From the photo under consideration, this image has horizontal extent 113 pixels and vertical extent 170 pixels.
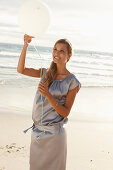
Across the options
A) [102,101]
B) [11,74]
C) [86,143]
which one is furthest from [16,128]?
[11,74]

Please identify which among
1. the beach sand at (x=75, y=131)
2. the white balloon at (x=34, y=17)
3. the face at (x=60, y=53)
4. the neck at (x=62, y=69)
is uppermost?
the white balloon at (x=34, y=17)

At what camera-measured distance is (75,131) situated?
24.9ft

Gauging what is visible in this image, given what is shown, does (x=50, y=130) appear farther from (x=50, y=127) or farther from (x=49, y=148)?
(x=49, y=148)

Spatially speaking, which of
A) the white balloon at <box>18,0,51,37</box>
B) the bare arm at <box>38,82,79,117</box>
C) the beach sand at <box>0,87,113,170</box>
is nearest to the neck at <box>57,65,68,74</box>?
the bare arm at <box>38,82,79,117</box>

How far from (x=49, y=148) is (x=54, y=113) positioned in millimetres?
358

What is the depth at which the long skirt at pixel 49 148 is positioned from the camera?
3201 millimetres

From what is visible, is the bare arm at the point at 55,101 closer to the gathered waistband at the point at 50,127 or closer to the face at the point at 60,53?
the gathered waistband at the point at 50,127

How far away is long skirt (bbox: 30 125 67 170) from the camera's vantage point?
3.20m

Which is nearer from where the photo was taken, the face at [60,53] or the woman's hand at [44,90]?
the woman's hand at [44,90]

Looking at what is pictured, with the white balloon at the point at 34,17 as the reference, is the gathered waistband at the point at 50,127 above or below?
below

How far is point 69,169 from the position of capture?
5516mm

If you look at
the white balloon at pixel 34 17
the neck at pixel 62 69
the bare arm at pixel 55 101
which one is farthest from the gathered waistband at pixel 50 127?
the white balloon at pixel 34 17

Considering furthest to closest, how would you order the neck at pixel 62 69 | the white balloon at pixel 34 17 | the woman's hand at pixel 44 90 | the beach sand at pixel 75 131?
1. the beach sand at pixel 75 131
2. the neck at pixel 62 69
3. the white balloon at pixel 34 17
4. the woman's hand at pixel 44 90

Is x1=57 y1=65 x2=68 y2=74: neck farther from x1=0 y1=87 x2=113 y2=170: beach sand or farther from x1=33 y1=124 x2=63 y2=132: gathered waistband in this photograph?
x1=0 y1=87 x2=113 y2=170: beach sand
